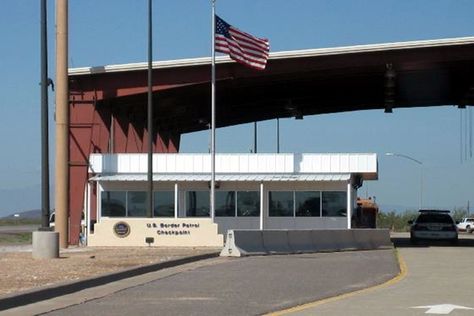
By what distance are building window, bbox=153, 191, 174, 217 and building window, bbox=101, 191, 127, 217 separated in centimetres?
153

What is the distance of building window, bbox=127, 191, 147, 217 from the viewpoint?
41.8 meters

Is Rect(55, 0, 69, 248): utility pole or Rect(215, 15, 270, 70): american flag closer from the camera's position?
Rect(215, 15, 270, 70): american flag

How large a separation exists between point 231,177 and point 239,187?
124cm

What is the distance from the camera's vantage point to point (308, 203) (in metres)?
41.6

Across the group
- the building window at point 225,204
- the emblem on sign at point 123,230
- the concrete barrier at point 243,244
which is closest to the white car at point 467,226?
the building window at point 225,204

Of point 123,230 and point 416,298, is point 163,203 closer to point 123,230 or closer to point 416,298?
point 123,230

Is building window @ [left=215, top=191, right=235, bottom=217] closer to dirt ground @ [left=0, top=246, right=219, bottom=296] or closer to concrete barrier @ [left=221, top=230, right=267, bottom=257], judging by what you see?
concrete barrier @ [left=221, top=230, right=267, bottom=257]

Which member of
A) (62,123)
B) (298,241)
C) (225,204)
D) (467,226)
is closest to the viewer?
(298,241)

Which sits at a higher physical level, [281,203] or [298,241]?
[281,203]

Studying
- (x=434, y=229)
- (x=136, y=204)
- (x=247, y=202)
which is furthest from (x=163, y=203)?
(x=434, y=229)

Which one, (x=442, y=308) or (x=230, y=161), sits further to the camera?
(x=230, y=161)

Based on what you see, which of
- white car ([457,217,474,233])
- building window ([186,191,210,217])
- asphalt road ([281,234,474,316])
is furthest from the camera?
white car ([457,217,474,233])

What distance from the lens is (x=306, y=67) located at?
135 feet

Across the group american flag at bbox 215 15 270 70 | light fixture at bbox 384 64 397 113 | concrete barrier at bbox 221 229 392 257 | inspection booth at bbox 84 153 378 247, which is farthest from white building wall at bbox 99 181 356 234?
american flag at bbox 215 15 270 70
